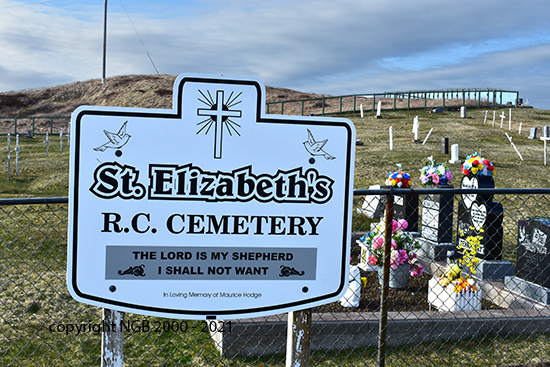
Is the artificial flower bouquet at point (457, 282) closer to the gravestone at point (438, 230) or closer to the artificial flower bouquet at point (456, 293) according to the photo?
the artificial flower bouquet at point (456, 293)

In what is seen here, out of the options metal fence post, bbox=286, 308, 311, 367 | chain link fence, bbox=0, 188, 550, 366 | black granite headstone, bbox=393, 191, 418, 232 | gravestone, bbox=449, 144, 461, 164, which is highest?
gravestone, bbox=449, 144, 461, 164

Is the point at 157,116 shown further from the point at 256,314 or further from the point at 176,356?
the point at 176,356

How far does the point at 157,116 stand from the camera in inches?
92.5

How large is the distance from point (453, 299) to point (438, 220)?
92.4 inches

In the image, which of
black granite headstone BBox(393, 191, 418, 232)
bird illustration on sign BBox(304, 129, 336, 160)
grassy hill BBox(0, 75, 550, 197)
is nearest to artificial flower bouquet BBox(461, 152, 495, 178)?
black granite headstone BBox(393, 191, 418, 232)

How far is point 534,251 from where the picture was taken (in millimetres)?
5633

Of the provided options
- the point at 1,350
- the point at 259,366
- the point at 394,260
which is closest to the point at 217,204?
the point at 259,366

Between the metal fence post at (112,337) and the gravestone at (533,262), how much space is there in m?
5.07

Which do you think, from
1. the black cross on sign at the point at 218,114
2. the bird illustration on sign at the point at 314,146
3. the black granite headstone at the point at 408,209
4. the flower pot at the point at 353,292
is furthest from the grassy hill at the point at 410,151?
the black cross on sign at the point at 218,114

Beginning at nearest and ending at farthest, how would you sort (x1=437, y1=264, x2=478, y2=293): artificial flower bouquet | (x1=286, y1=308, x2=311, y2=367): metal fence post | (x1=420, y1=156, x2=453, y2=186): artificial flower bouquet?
(x1=286, y1=308, x2=311, y2=367): metal fence post
(x1=437, y1=264, x2=478, y2=293): artificial flower bouquet
(x1=420, y1=156, x2=453, y2=186): artificial flower bouquet

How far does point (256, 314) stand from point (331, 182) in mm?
850

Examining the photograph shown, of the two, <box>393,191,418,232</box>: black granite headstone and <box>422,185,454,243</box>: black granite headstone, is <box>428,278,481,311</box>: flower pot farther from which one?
<box>393,191,418,232</box>: black granite headstone

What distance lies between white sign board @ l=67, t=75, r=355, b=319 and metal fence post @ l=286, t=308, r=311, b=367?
8.2 inches

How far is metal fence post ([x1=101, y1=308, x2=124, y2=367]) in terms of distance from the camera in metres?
2.51
